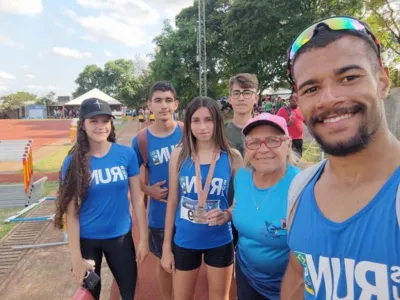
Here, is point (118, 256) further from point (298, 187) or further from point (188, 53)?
point (188, 53)

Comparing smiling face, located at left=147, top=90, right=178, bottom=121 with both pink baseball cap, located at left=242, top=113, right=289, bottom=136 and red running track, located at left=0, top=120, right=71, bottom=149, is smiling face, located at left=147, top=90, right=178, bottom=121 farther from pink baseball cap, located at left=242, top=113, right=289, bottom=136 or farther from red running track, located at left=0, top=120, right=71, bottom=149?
red running track, located at left=0, top=120, right=71, bottom=149

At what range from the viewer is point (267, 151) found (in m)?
2.00

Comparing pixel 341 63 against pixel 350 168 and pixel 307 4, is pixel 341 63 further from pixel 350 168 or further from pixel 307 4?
pixel 307 4

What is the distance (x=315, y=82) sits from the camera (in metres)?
1.05

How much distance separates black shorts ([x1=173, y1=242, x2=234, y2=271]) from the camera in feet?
7.58

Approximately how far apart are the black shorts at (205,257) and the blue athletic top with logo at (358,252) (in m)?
1.23

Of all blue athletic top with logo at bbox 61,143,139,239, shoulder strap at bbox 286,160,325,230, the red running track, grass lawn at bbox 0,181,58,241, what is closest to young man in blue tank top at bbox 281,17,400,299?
shoulder strap at bbox 286,160,325,230

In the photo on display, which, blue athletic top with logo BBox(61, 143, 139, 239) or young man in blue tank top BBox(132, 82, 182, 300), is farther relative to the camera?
young man in blue tank top BBox(132, 82, 182, 300)

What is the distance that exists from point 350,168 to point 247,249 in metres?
1.03

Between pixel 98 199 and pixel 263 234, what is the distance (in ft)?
4.44

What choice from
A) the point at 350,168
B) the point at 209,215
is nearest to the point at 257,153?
the point at 209,215

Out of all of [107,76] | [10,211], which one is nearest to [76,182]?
[10,211]

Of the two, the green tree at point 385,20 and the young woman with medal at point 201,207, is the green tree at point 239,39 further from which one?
the young woman with medal at point 201,207

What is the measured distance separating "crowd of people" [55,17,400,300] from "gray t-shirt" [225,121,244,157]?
0.05ft
